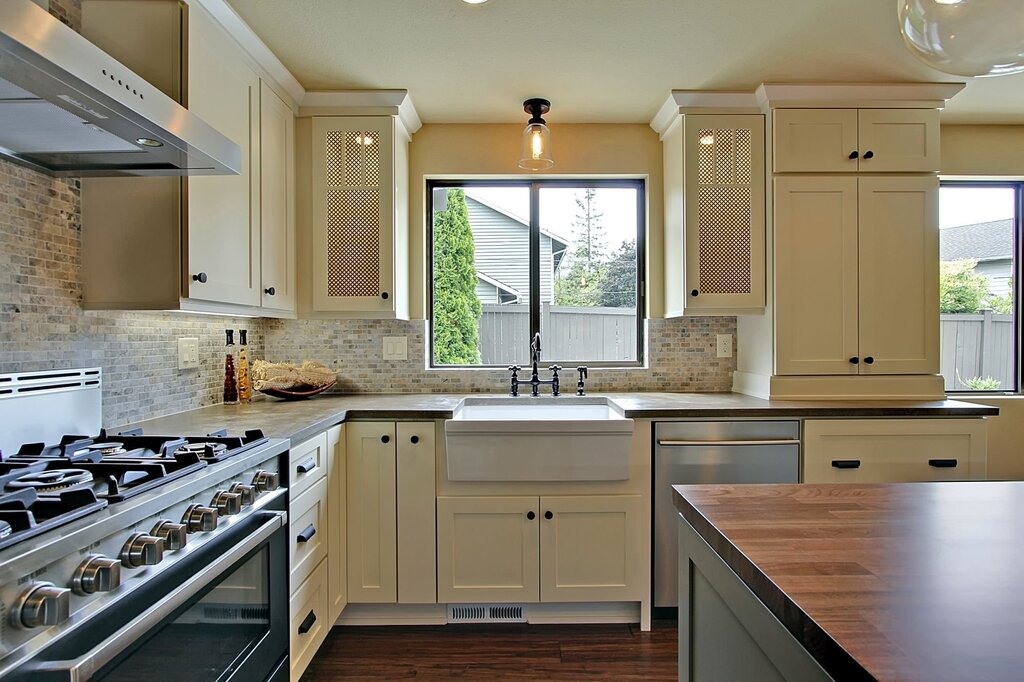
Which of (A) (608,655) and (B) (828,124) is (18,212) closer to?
(A) (608,655)

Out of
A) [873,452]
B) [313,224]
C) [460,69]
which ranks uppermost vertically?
[460,69]

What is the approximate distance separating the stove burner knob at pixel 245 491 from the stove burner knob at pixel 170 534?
0.26 metres

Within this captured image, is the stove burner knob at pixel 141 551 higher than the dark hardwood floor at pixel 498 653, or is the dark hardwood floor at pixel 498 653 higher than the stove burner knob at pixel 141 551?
the stove burner knob at pixel 141 551

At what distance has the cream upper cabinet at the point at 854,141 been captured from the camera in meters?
2.47

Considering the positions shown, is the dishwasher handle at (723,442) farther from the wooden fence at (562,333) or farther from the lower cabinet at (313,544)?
the lower cabinet at (313,544)

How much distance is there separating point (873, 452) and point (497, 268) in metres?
1.95

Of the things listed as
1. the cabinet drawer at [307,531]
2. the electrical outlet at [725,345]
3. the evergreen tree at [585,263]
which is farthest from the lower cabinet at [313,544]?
the electrical outlet at [725,345]

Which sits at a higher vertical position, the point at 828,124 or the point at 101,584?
the point at 828,124

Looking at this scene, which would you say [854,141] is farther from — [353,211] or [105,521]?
[105,521]

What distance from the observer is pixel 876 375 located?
2498 millimetres

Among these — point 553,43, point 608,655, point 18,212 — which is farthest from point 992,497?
point 18,212

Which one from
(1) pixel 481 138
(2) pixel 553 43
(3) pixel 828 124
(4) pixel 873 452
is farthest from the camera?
(1) pixel 481 138

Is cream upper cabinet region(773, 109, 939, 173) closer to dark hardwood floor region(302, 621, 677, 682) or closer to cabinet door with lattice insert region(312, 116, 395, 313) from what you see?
cabinet door with lattice insert region(312, 116, 395, 313)

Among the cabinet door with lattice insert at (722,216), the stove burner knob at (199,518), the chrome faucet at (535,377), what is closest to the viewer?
the stove burner knob at (199,518)
